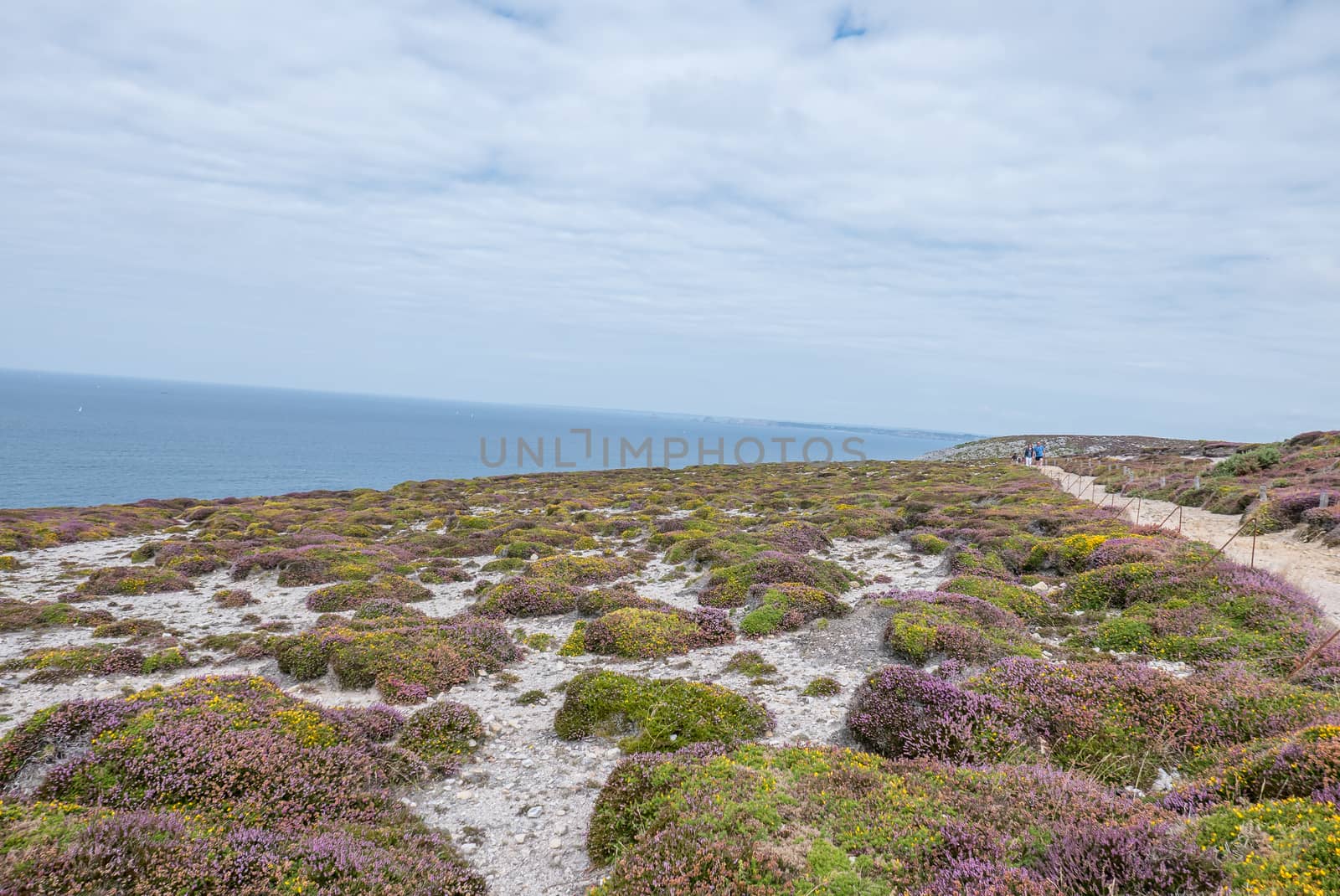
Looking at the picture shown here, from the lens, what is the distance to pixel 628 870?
586 centimetres

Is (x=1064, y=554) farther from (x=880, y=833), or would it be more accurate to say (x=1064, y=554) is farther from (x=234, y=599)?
(x=234, y=599)

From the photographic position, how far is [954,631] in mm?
12641

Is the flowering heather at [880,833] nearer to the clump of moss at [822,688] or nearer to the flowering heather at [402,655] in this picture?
the clump of moss at [822,688]

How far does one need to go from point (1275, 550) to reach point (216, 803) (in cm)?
2656

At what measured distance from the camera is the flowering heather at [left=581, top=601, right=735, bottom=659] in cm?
1443

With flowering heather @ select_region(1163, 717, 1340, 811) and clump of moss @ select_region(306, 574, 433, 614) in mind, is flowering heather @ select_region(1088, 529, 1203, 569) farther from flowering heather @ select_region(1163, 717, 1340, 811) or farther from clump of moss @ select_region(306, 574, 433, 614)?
clump of moss @ select_region(306, 574, 433, 614)

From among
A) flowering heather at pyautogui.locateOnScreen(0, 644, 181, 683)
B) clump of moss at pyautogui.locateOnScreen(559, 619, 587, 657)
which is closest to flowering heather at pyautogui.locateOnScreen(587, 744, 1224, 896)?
clump of moss at pyautogui.locateOnScreen(559, 619, 587, 657)

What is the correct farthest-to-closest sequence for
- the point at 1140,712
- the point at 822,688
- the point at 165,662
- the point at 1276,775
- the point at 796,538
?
the point at 796,538 < the point at 165,662 < the point at 822,688 < the point at 1140,712 < the point at 1276,775

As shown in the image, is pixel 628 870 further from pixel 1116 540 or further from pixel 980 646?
pixel 1116 540

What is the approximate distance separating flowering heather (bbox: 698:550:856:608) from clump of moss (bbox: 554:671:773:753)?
6.52 metres

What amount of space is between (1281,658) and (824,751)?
27.3 feet

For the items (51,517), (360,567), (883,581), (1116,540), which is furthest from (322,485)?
(1116,540)

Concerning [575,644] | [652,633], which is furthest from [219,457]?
[652,633]

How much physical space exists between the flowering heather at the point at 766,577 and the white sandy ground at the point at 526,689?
716mm
